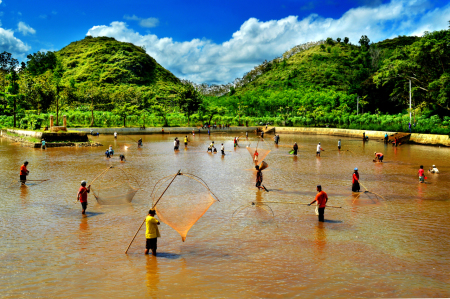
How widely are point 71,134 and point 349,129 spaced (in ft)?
163

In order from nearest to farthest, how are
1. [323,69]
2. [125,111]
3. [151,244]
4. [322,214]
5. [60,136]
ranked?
[151,244], [322,214], [60,136], [125,111], [323,69]

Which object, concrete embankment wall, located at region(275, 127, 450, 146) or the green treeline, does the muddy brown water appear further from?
the green treeline

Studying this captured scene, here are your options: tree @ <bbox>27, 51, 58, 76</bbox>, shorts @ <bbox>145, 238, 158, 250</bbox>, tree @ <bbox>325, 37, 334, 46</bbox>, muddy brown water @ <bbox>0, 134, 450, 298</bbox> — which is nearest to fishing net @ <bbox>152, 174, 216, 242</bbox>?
muddy brown water @ <bbox>0, 134, 450, 298</bbox>

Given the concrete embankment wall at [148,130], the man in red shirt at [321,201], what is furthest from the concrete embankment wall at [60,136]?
the man in red shirt at [321,201]

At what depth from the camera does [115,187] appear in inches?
704

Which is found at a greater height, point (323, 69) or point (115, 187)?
point (323, 69)

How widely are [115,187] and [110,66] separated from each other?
155848 mm

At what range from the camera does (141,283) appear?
7.74 m

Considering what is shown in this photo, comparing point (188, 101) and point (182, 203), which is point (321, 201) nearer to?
point (182, 203)

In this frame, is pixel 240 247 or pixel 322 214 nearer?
pixel 240 247

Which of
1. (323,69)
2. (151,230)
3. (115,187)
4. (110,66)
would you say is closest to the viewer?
(151,230)

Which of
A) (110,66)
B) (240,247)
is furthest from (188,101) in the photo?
(110,66)

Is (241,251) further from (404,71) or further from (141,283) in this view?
(404,71)

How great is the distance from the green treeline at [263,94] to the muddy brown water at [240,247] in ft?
126
